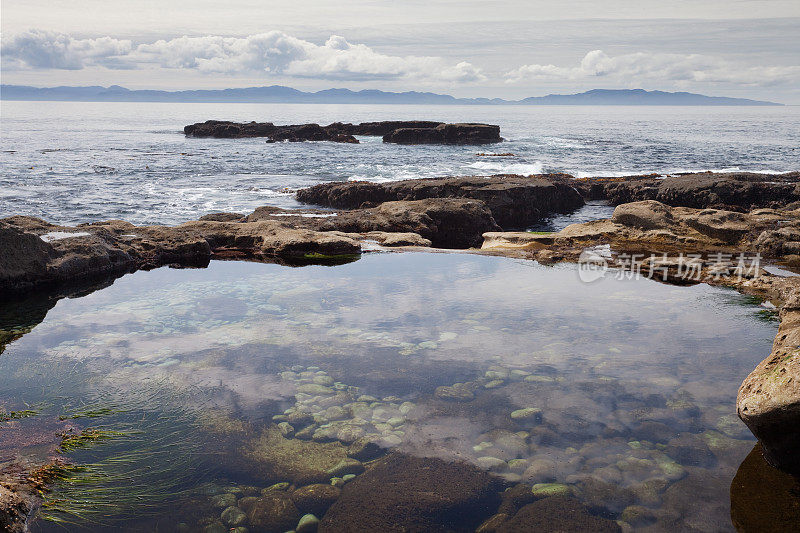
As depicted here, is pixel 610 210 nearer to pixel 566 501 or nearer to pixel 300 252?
pixel 300 252

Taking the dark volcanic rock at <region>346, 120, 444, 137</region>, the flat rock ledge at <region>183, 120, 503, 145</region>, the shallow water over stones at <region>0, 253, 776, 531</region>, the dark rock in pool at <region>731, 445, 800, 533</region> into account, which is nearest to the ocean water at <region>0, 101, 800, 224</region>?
the flat rock ledge at <region>183, 120, 503, 145</region>

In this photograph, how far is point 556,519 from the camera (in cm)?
370

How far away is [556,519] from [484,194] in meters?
15.9

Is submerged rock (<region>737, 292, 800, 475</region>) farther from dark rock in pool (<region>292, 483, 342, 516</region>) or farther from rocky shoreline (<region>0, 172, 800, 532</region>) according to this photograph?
dark rock in pool (<region>292, 483, 342, 516</region>)

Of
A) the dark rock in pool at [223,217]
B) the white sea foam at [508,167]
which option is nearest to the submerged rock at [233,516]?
the dark rock in pool at [223,217]

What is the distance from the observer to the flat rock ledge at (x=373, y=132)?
2410 inches

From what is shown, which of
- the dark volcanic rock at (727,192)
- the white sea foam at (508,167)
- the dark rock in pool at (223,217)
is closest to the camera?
the dark rock in pool at (223,217)

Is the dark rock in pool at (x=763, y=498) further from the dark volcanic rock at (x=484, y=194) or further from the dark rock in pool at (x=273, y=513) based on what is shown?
the dark volcanic rock at (x=484, y=194)

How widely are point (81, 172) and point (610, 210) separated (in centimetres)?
2828

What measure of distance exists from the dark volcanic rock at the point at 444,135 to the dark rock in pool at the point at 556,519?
58.8m

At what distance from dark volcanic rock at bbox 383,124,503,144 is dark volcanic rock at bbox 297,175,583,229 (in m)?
39.2

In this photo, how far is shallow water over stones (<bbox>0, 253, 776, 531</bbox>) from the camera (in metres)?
3.95

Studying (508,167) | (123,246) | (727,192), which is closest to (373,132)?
(508,167)

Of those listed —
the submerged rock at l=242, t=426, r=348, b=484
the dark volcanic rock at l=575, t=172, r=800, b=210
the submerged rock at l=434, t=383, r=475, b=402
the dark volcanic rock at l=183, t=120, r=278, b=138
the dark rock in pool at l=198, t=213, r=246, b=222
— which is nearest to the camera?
the submerged rock at l=242, t=426, r=348, b=484
